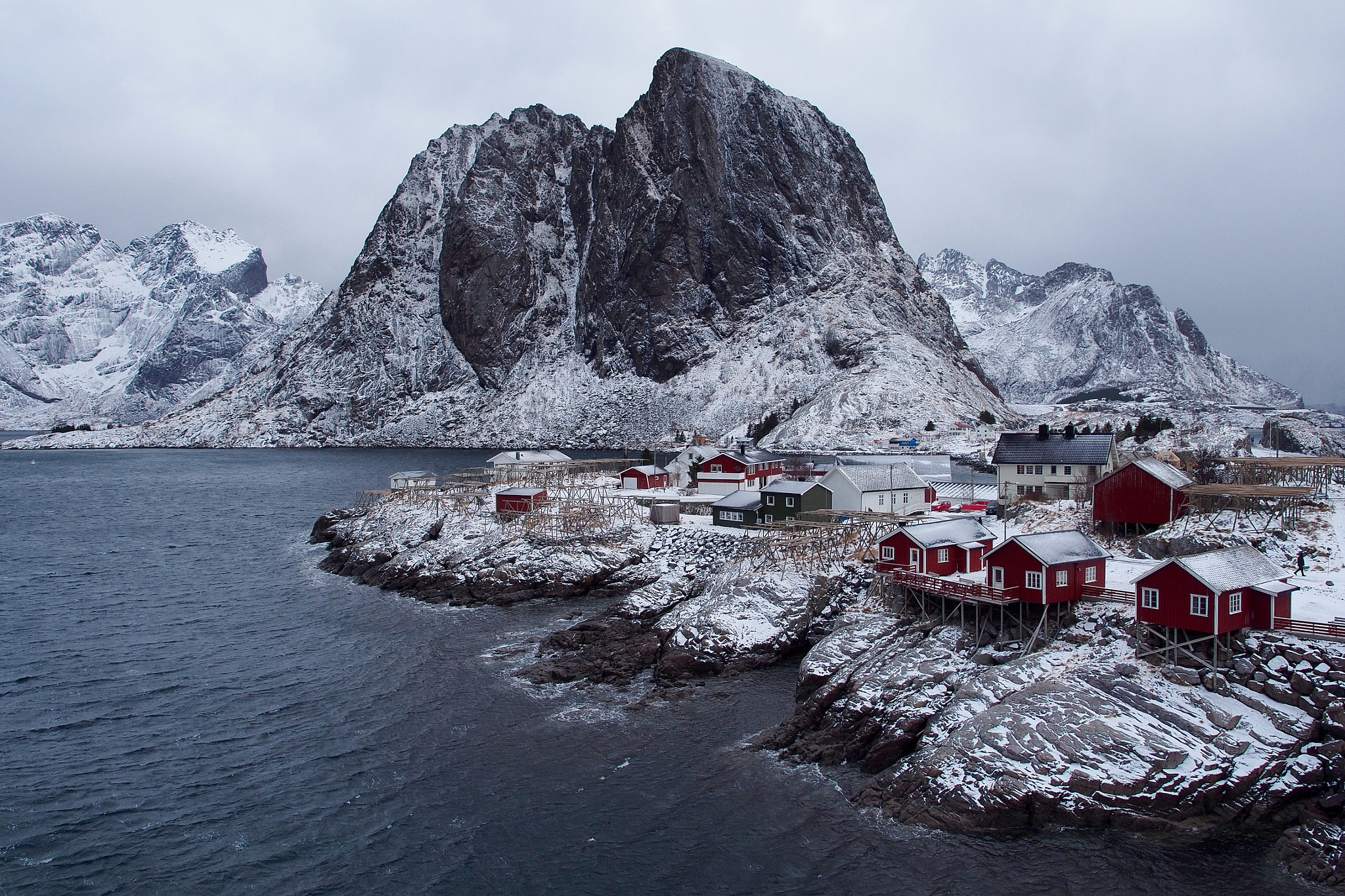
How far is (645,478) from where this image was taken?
3024 inches

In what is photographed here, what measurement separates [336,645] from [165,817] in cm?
1661

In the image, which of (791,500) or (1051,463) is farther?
(1051,463)

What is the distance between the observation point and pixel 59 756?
28547 millimetres

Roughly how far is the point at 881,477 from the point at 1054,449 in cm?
1190

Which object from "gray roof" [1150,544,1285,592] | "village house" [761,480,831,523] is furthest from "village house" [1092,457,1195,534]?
"village house" [761,480,831,523]

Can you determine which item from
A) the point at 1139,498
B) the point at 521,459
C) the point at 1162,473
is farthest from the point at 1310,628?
the point at 521,459

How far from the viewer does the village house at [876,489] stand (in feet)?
177

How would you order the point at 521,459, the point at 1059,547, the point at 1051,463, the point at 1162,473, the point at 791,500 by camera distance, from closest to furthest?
the point at 1059,547 < the point at 1162,473 < the point at 791,500 < the point at 1051,463 < the point at 521,459

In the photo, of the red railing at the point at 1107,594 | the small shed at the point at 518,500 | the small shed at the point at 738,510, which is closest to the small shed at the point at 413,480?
the small shed at the point at 518,500

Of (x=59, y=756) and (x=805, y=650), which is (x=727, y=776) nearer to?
(x=805, y=650)

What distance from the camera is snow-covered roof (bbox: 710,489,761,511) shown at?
5388 cm

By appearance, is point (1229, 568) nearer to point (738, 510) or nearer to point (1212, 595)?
point (1212, 595)

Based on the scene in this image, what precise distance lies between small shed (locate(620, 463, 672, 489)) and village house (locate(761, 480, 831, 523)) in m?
24.1

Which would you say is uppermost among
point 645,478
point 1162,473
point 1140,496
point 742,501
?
point 1162,473
